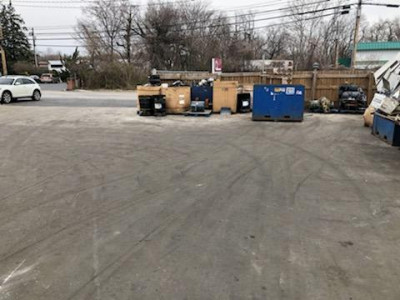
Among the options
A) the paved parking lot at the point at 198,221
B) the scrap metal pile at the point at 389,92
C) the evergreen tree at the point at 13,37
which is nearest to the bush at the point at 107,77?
the paved parking lot at the point at 198,221

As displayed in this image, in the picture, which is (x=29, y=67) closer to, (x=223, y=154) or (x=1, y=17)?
(x=1, y=17)

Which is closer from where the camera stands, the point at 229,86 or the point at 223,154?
the point at 223,154

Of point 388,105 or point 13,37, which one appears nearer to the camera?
point 388,105

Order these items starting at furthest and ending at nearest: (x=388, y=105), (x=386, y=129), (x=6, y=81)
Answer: (x=6, y=81) → (x=388, y=105) → (x=386, y=129)

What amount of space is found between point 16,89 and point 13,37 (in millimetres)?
62560

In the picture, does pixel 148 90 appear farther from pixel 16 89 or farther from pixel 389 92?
pixel 389 92

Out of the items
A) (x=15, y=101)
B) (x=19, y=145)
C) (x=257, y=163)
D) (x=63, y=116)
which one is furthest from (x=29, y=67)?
(x=257, y=163)

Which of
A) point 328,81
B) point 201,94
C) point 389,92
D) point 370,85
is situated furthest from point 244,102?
point 389,92

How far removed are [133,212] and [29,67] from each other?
74.5 m

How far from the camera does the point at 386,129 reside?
35.3 ft

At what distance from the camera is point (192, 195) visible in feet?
19.7

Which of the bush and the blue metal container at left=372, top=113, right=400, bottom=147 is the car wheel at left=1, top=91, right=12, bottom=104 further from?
the blue metal container at left=372, top=113, right=400, bottom=147

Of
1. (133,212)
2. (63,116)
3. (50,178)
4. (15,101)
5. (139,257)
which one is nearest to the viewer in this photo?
(139,257)

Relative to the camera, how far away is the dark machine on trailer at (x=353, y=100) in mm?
17562
